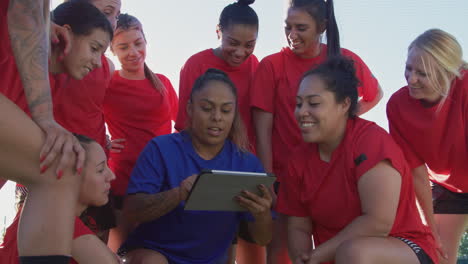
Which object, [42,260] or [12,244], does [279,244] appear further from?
[42,260]

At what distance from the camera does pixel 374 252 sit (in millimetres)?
2535

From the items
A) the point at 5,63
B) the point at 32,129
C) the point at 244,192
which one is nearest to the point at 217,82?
the point at 244,192

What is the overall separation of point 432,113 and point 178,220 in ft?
5.17

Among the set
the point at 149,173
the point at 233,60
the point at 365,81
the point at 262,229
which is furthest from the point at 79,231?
the point at 365,81

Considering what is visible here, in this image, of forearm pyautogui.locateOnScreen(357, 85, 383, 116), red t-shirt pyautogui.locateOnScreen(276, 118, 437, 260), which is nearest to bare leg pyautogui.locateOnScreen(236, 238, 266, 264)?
red t-shirt pyautogui.locateOnScreen(276, 118, 437, 260)

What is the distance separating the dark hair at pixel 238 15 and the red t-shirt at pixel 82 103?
35.1 inches

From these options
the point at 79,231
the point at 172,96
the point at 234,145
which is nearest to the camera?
the point at 79,231

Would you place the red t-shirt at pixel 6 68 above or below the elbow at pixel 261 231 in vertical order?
above

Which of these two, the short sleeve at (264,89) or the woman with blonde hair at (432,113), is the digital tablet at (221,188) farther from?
the woman with blonde hair at (432,113)

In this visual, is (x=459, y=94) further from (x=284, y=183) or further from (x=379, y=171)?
(x=284, y=183)

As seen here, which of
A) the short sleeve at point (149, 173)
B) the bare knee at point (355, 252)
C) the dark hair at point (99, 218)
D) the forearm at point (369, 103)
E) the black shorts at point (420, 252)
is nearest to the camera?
the bare knee at point (355, 252)

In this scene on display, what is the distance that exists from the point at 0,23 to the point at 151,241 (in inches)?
49.9

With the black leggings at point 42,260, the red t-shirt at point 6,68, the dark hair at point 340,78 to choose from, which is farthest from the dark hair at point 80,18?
the black leggings at point 42,260

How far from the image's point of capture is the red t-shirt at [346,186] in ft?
9.14
